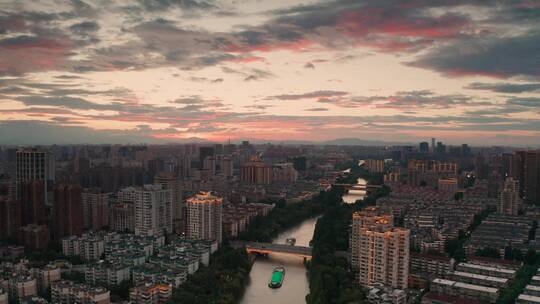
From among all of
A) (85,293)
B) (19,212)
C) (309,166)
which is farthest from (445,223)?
(309,166)

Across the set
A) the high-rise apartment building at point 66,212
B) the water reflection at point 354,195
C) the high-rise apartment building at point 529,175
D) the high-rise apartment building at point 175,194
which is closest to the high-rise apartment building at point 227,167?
the water reflection at point 354,195

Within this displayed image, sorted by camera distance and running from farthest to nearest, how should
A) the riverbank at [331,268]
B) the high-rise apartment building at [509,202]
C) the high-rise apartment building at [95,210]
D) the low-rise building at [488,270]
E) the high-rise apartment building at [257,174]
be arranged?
the high-rise apartment building at [257,174] → the high-rise apartment building at [509,202] → the high-rise apartment building at [95,210] → the low-rise building at [488,270] → the riverbank at [331,268]

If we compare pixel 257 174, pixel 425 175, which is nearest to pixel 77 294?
pixel 257 174

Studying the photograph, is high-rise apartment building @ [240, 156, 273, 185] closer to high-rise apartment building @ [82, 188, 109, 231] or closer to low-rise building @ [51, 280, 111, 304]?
high-rise apartment building @ [82, 188, 109, 231]

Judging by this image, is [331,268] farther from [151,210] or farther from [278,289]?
[151,210]

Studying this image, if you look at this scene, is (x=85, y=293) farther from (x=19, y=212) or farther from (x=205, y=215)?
(x=19, y=212)

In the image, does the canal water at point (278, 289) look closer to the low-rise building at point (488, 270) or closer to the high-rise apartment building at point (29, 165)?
the low-rise building at point (488, 270)

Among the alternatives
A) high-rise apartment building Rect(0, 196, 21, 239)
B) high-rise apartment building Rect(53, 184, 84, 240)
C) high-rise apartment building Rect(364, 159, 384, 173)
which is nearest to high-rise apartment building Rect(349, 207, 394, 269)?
high-rise apartment building Rect(53, 184, 84, 240)
